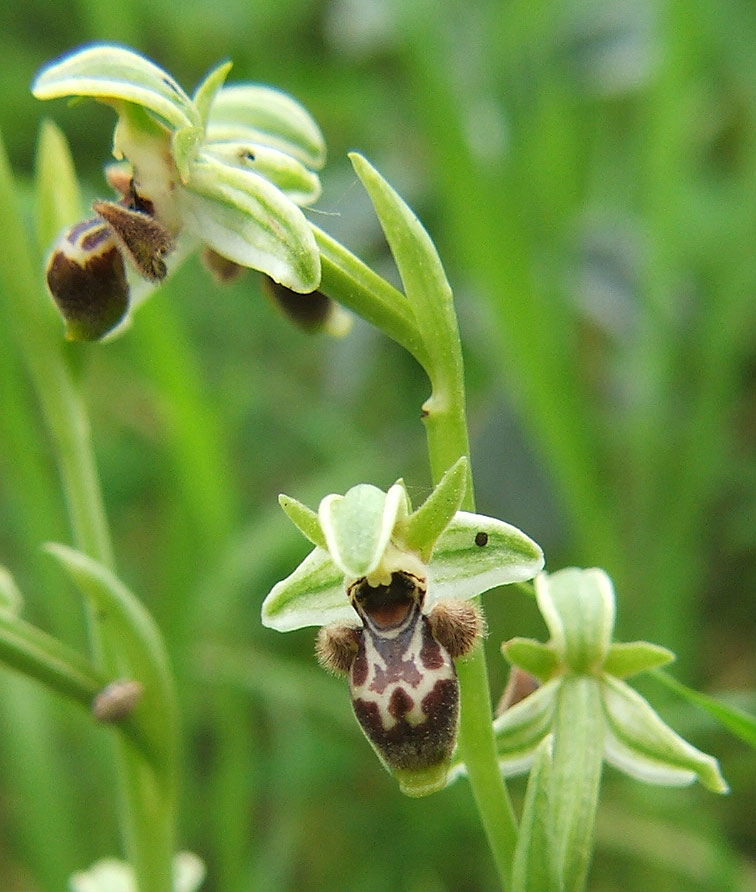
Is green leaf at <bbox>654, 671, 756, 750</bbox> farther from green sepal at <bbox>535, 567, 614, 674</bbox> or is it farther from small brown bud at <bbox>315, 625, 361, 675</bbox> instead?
small brown bud at <bbox>315, 625, 361, 675</bbox>

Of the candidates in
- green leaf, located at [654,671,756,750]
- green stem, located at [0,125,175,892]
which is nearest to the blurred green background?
green stem, located at [0,125,175,892]

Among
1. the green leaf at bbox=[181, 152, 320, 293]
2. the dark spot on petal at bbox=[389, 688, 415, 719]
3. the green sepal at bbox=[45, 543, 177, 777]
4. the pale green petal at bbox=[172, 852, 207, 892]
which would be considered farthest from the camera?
the pale green petal at bbox=[172, 852, 207, 892]

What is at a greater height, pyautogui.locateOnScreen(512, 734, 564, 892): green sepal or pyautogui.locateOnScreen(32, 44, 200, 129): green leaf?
pyautogui.locateOnScreen(32, 44, 200, 129): green leaf

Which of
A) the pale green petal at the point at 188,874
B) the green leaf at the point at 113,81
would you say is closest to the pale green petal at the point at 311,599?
the green leaf at the point at 113,81

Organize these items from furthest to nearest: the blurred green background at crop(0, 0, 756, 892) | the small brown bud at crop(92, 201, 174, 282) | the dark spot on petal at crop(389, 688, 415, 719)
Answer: the blurred green background at crop(0, 0, 756, 892) → the small brown bud at crop(92, 201, 174, 282) → the dark spot on petal at crop(389, 688, 415, 719)

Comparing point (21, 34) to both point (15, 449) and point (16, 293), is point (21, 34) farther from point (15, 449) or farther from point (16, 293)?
point (16, 293)

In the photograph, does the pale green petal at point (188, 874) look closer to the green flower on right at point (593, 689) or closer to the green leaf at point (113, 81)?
the green flower on right at point (593, 689)

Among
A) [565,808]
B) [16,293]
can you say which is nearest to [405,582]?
[565,808]
